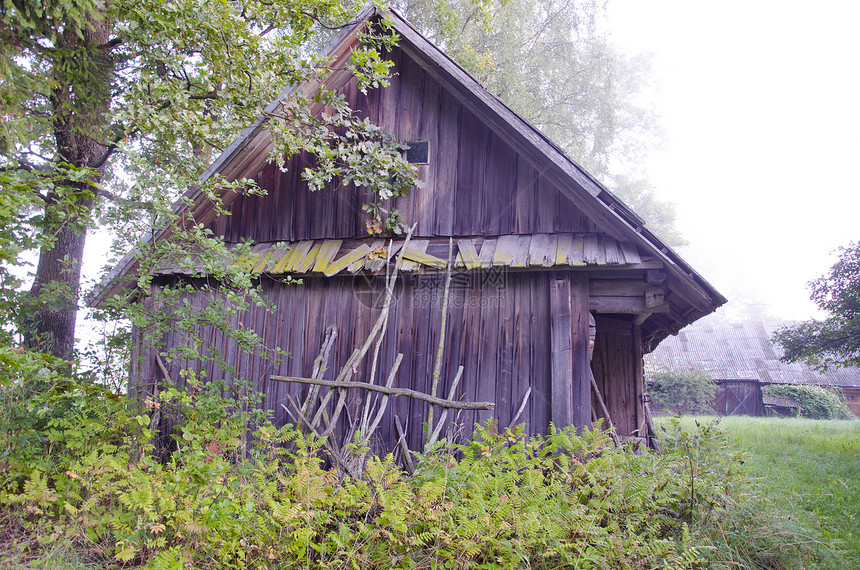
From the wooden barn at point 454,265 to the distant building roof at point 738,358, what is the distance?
2412 centimetres

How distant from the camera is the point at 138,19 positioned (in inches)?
231

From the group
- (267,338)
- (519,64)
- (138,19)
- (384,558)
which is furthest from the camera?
(519,64)

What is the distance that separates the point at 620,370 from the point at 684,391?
60.8 ft

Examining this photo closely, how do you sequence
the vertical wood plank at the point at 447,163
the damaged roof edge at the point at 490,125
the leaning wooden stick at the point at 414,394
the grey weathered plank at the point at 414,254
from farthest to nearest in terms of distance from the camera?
the vertical wood plank at the point at 447,163 → the grey weathered plank at the point at 414,254 → the damaged roof edge at the point at 490,125 → the leaning wooden stick at the point at 414,394

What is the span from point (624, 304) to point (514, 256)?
143 centimetres

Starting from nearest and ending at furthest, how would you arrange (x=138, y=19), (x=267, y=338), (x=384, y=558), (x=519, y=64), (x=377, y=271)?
(x=384, y=558) → (x=138, y=19) → (x=377, y=271) → (x=267, y=338) → (x=519, y=64)

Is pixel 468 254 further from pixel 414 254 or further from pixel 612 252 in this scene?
pixel 612 252

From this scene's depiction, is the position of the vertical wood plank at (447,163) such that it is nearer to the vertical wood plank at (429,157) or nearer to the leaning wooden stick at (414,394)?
the vertical wood plank at (429,157)

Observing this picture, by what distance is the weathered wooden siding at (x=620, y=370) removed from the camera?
9.28 meters

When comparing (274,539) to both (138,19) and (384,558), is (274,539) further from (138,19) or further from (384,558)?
(138,19)

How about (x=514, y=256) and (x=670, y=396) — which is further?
(x=670, y=396)

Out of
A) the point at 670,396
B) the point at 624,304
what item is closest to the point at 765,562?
the point at 624,304

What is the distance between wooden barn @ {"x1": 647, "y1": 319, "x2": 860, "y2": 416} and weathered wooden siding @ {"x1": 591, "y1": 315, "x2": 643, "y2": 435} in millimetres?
19114

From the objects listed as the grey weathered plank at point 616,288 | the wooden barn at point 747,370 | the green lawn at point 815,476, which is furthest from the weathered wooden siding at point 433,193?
the wooden barn at point 747,370
